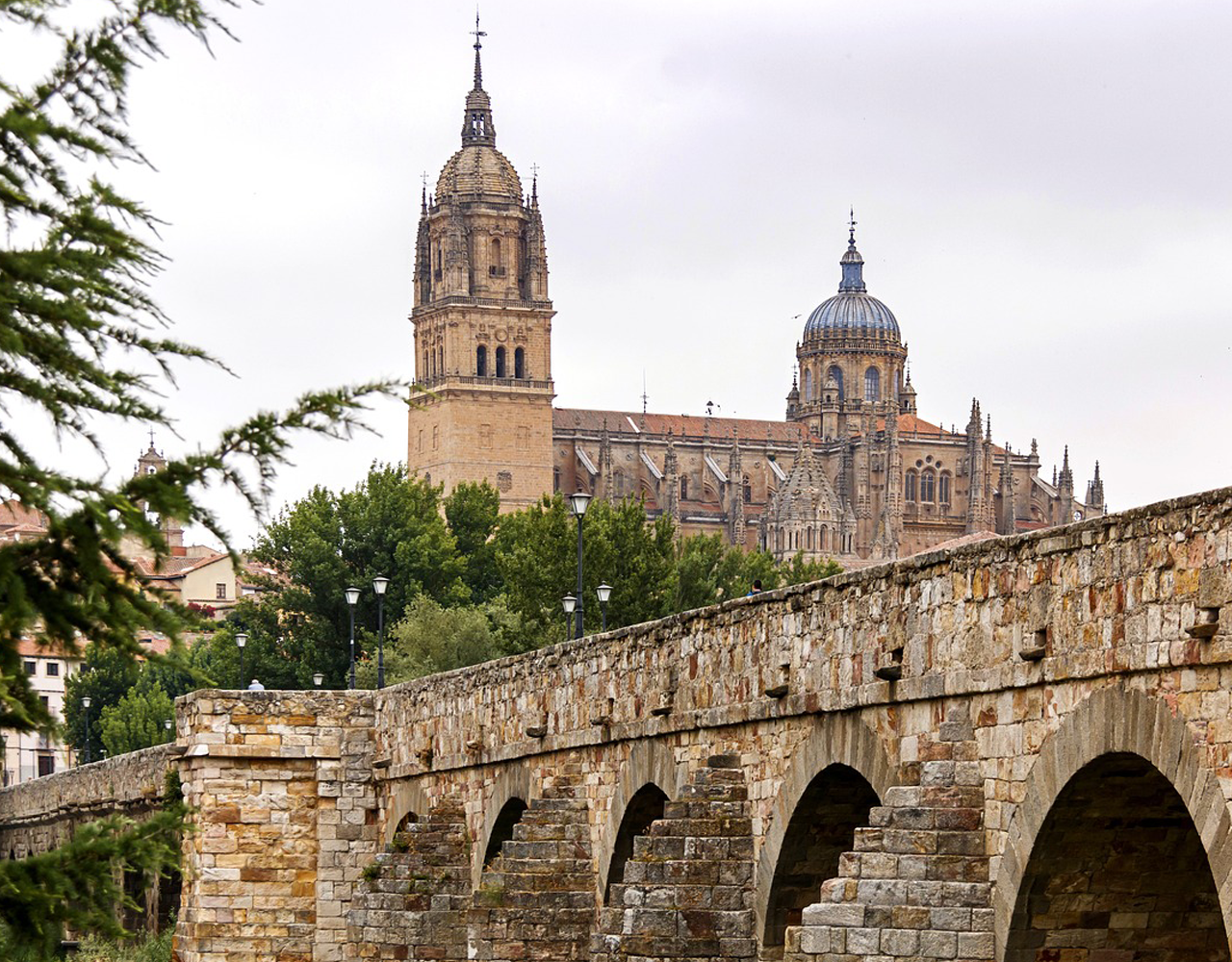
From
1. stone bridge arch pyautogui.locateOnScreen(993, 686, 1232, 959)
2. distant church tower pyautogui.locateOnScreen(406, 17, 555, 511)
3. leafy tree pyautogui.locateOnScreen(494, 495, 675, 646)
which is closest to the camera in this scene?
stone bridge arch pyautogui.locateOnScreen(993, 686, 1232, 959)

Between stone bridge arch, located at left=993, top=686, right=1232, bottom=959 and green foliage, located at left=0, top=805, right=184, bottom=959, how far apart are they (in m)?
4.69

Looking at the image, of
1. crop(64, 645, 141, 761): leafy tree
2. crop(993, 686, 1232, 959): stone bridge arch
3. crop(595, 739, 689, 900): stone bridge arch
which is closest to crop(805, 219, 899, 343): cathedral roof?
crop(64, 645, 141, 761): leafy tree

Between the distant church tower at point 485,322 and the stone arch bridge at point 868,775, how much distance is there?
389 feet

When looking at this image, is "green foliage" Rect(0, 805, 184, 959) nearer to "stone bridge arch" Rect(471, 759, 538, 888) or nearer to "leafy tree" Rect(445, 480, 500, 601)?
"stone bridge arch" Rect(471, 759, 538, 888)

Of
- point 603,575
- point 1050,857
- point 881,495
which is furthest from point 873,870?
point 881,495

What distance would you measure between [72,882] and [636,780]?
1184 centimetres

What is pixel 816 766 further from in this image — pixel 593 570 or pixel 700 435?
pixel 700 435

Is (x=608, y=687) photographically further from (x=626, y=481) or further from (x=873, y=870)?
(x=626, y=481)

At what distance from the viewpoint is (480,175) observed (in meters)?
146

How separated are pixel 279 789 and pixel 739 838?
541 inches

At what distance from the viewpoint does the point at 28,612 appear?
8477 mm

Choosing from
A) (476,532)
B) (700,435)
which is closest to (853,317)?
(700,435)

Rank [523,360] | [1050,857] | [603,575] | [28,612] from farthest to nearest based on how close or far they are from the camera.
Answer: [523,360], [603,575], [1050,857], [28,612]

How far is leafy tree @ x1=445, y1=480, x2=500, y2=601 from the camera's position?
82062 mm
